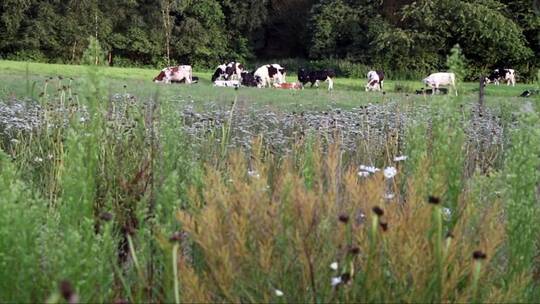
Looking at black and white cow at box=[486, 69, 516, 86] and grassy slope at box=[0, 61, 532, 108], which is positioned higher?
black and white cow at box=[486, 69, 516, 86]

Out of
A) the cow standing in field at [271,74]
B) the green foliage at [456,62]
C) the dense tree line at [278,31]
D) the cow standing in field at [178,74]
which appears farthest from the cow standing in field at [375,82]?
the green foliage at [456,62]

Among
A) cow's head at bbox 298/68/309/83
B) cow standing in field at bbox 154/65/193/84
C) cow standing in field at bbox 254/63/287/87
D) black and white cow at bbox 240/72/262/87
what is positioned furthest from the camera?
cow's head at bbox 298/68/309/83

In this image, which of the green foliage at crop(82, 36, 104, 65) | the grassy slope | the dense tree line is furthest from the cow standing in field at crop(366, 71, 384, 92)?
the green foliage at crop(82, 36, 104, 65)

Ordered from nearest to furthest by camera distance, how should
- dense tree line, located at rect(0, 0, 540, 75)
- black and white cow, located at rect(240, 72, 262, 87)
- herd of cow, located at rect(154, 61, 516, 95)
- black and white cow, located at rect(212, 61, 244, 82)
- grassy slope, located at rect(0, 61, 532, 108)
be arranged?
grassy slope, located at rect(0, 61, 532, 108), herd of cow, located at rect(154, 61, 516, 95), black and white cow, located at rect(240, 72, 262, 87), black and white cow, located at rect(212, 61, 244, 82), dense tree line, located at rect(0, 0, 540, 75)

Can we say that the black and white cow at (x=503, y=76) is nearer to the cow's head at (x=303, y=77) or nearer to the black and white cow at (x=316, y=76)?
the black and white cow at (x=316, y=76)

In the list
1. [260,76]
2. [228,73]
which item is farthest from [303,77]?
[228,73]

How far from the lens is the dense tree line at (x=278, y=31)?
31.6 meters

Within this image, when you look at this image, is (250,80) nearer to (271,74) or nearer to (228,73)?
(228,73)

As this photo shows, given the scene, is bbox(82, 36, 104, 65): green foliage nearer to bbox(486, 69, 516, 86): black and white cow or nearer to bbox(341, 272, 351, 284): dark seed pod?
bbox(341, 272, 351, 284): dark seed pod

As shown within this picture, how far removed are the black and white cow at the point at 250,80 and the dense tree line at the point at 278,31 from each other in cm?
710

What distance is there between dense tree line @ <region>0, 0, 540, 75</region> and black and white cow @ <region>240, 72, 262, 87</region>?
23.3 ft

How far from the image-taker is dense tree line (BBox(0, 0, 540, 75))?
31594mm

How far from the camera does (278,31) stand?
142 feet

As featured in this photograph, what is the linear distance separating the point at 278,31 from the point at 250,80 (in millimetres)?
19329
